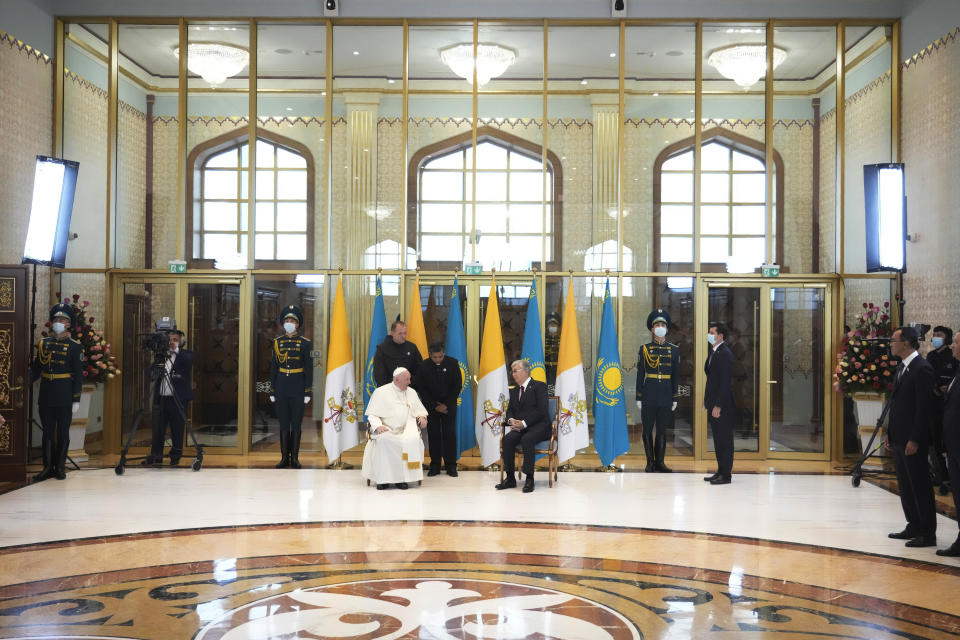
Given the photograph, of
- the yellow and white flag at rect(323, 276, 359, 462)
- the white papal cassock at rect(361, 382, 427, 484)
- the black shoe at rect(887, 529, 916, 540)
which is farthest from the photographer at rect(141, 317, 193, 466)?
the black shoe at rect(887, 529, 916, 540)

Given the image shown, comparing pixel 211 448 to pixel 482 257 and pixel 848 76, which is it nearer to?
pixel 482 257

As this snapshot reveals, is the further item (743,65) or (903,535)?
(743,65)

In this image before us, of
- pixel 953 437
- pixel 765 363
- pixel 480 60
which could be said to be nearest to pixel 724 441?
pixel 765 363

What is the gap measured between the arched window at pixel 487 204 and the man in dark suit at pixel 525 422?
238 centimetres

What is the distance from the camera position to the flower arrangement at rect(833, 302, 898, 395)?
9376 mm

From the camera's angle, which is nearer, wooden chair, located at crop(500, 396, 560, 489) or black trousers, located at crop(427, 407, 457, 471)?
wooden chair, located at crop(500, 396, 560, 489)

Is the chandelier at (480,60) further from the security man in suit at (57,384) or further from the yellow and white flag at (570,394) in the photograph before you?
the security man in suit at (57,384)

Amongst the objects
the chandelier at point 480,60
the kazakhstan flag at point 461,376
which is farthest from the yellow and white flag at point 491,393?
the chandelier at point 480,60

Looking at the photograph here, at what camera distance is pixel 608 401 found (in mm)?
9414

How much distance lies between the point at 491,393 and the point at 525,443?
4.22 feet

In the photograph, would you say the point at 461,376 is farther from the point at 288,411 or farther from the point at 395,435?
the point at 288,411

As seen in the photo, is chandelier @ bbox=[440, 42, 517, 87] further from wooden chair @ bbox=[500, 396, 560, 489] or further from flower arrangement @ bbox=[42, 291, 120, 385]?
flower arrangement @ bbox=[42, 291, 120, 385]

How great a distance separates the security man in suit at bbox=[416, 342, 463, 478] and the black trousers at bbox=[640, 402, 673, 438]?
2171 millimetres

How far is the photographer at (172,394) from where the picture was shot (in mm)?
9328
